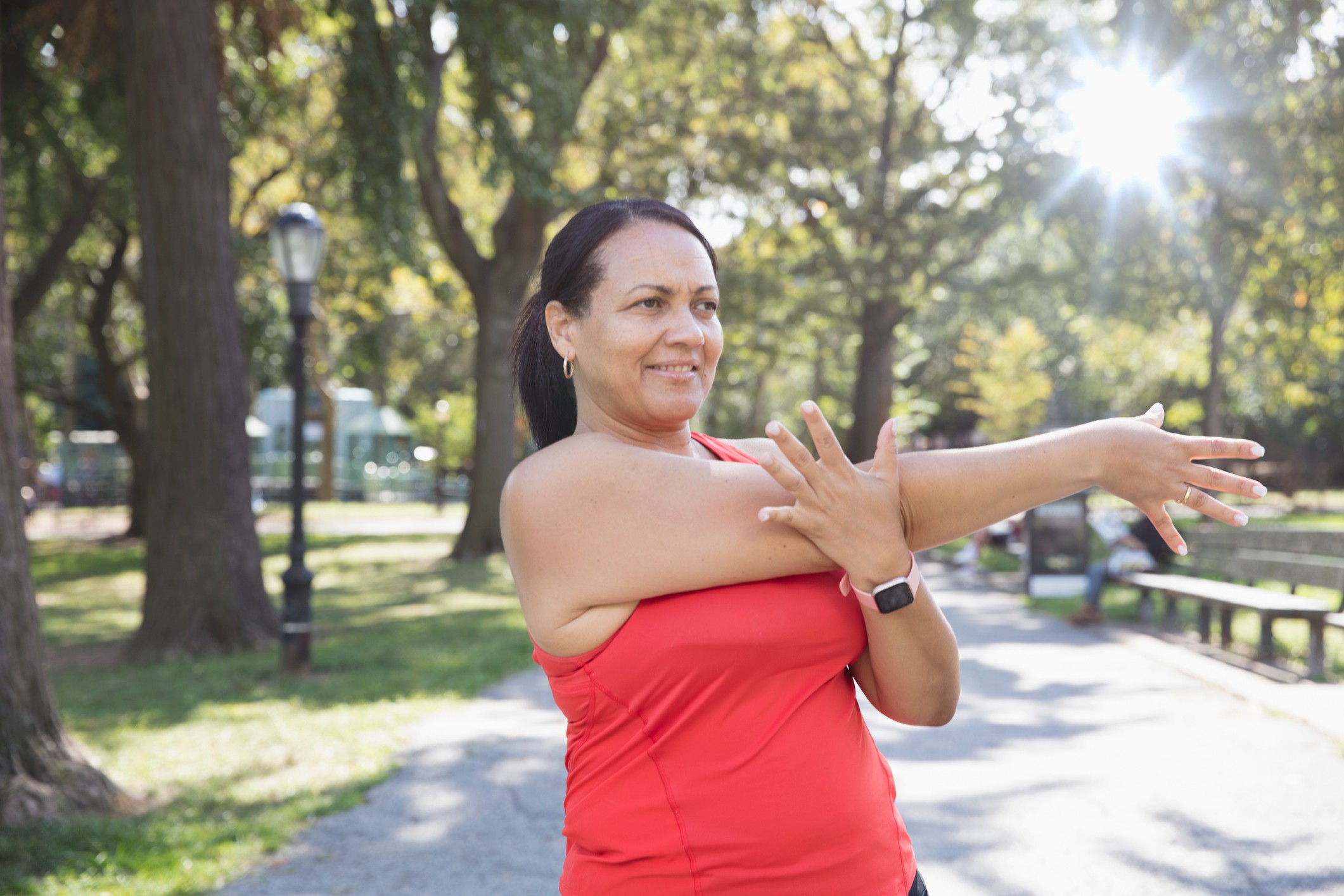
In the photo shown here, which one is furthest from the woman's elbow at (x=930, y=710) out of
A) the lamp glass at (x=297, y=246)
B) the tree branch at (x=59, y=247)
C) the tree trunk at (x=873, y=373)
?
the tree trunk at (x=873, y=373)

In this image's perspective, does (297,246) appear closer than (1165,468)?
No

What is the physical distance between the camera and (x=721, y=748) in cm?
165

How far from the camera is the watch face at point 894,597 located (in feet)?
5.33

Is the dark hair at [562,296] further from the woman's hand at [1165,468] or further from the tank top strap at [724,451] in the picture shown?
the woman's hand at [1165,468]

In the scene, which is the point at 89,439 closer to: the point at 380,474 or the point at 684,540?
the point at 380,474

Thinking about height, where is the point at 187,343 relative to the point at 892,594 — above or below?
above

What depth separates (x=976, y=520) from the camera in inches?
67.0

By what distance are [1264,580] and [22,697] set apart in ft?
31.1

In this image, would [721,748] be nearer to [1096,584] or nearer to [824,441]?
[824,441]

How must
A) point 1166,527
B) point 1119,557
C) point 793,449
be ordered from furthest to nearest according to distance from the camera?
point 1119,557
point 1166,527
point 793,449

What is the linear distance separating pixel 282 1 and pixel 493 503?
A: 10.6 metres

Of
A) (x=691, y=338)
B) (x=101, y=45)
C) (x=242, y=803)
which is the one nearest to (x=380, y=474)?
(x=101, y=45)

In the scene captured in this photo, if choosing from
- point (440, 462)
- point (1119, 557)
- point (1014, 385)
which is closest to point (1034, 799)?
point (1119, 557)

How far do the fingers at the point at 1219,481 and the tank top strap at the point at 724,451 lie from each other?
710 millimetres
